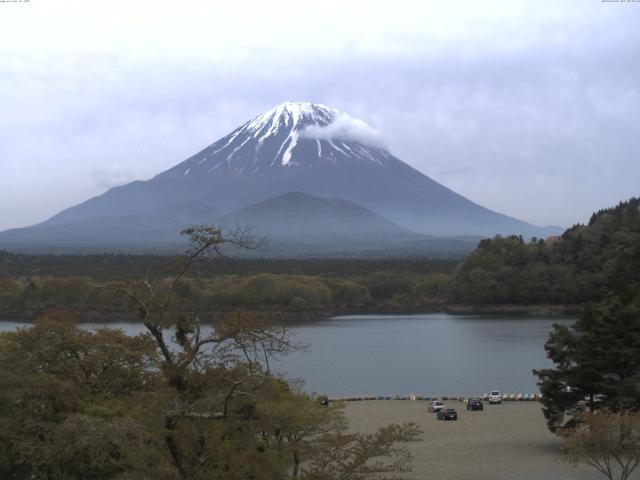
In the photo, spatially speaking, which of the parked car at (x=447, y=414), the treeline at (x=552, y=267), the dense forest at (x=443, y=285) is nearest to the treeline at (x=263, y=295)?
the dense forest at (x=443, y=285)

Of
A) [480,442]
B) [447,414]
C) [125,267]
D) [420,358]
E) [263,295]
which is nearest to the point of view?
[480,442]

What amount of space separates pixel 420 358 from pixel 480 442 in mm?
20323

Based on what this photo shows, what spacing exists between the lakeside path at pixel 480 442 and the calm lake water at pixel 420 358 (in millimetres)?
3223

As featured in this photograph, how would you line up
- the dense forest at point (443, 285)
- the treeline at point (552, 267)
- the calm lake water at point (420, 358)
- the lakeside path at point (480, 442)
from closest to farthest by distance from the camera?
the lakeside path at point (480, 442)
the calm lake water at point (420, 358)
the dense forest at point (443, 285)
the treeline at point (552, 267)

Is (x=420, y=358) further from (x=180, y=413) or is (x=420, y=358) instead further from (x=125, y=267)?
(x=125, y=267)

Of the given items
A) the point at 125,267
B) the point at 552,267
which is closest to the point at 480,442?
the point at 552,267

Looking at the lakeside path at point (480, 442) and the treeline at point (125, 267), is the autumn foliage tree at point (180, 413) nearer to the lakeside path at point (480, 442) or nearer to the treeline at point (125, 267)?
the lakeside path at point (480, 442)

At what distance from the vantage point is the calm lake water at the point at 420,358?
102 ft

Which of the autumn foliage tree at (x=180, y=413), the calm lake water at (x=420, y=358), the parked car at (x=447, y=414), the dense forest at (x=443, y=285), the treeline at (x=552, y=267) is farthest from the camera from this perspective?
the treeline at (x=552, y=267)

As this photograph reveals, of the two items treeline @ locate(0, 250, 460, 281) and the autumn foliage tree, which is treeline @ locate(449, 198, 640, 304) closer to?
treeline @ locate(0, 250, 460, 281)

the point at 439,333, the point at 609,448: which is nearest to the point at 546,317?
the point at 439,333

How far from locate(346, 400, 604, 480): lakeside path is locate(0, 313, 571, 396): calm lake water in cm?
322

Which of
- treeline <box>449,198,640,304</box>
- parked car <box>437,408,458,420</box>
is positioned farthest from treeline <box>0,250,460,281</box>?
parked car <box>437,408,458,420</box>

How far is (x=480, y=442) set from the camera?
63.2ft
